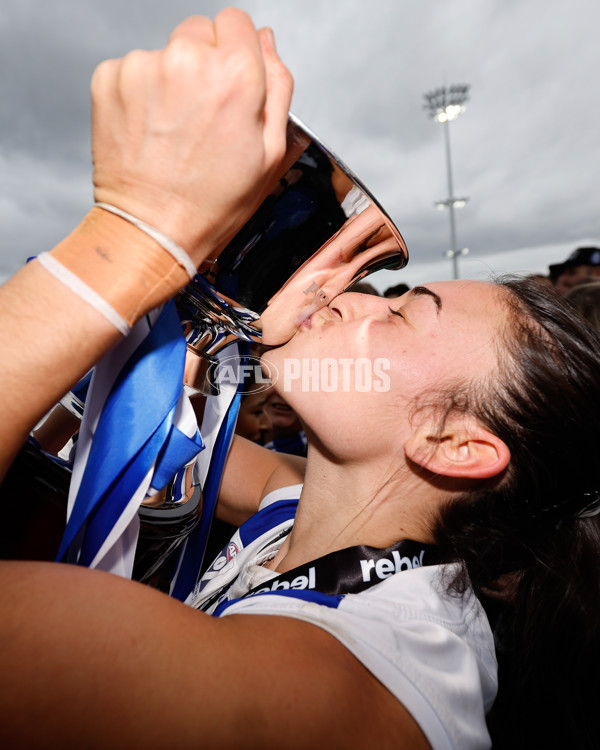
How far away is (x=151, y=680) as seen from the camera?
0.52 m

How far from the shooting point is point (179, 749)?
1.66 feet

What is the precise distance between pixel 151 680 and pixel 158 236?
517mm

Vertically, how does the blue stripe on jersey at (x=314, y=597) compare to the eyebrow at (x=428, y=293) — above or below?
below

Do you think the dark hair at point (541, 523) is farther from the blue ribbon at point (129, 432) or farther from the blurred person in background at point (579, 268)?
the blurred person in background at point (579, 268)

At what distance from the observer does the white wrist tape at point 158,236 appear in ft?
1.85

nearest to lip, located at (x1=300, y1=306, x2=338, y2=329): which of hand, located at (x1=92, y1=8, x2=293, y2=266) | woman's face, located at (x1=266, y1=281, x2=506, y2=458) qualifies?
woman's face, located at (x1=266, y1=281, x2=506, y2=458)

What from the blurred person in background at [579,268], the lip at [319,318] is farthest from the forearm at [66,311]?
the blurred person in background at [579,268]

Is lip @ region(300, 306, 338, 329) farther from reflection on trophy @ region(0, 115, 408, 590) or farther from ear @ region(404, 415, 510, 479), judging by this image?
ear @ region(404, 415, 510, 479)

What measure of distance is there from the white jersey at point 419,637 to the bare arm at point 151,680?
47mm

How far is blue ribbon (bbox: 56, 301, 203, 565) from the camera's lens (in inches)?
32.7

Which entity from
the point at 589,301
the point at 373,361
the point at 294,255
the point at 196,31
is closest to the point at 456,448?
the point at 373,361

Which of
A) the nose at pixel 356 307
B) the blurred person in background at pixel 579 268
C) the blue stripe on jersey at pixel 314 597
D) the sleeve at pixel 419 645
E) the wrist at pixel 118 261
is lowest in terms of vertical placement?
the sleeve at pixel 419 645

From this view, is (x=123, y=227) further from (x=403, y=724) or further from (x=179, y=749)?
(x=403, y=724)

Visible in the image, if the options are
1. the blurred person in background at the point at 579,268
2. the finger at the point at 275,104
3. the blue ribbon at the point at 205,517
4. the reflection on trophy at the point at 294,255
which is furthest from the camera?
the blurred person in background at the point at 579,268
